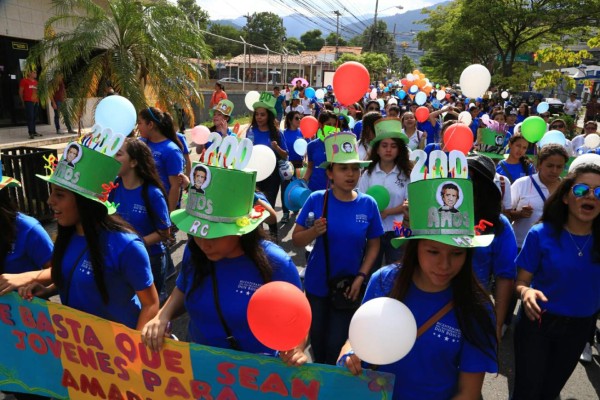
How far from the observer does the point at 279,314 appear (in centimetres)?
163

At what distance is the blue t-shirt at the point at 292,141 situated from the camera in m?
7.51

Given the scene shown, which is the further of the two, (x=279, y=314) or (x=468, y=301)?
(x=468, y=301)

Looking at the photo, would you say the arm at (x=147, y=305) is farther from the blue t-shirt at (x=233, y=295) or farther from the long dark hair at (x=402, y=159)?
the long dark hair at (x=402, y=159)

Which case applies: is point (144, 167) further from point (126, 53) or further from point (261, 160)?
point (126, 53)

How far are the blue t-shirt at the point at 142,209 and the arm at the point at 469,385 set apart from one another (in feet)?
8.30

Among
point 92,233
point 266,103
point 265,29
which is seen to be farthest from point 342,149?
point 265,29

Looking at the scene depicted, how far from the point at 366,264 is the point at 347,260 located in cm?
14

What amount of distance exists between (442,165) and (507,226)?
3.39 feet

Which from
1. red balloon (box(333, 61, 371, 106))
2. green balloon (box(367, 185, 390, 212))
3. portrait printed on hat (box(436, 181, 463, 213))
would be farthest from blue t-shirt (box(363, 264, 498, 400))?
red balloon (box(333, 61, 371, 106))

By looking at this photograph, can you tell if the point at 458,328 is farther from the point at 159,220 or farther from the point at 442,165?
the point at 159,220

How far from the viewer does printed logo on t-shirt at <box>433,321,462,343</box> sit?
6.25 feet

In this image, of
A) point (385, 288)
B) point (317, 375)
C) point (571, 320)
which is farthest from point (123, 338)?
point (571, 320)

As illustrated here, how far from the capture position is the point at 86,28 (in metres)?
10.0

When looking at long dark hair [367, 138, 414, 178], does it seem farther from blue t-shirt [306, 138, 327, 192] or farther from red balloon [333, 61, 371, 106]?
blue t-shirt [306, 138, 327, 192]
